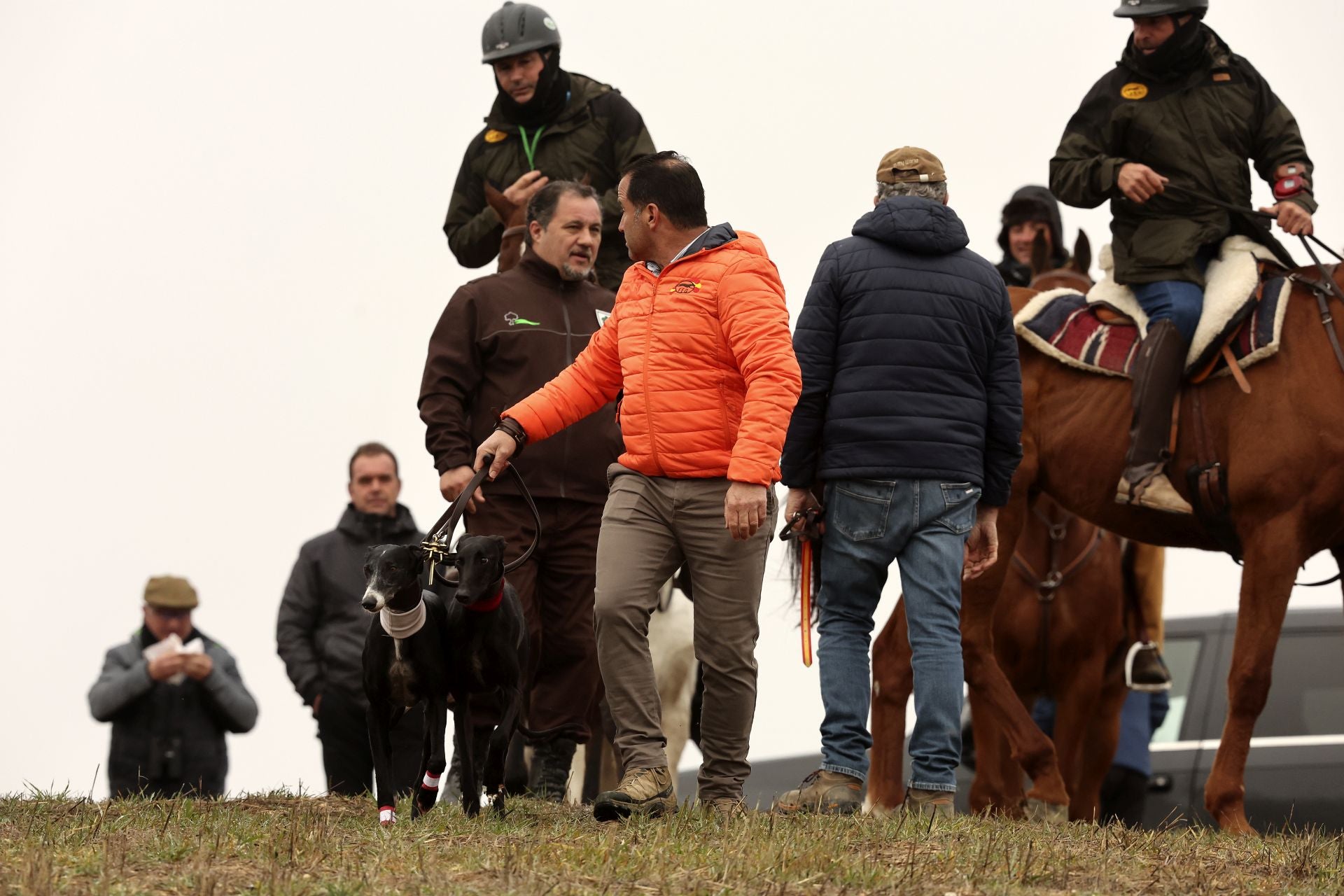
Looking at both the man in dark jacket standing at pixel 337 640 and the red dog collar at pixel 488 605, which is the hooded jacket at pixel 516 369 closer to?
the red dog collar at pixel 488 605

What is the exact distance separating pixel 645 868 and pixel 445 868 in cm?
56

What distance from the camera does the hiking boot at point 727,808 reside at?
6.80m

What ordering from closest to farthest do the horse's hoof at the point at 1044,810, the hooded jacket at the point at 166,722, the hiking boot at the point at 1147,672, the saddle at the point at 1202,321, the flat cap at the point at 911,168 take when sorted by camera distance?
the flat cap at the point at 911,168
the saddle at the point at 1202,321
the horse's hoof at the point at 1044,810
the hooded jacket at the point at 166,722
the hiking boot at the point at 1147,672

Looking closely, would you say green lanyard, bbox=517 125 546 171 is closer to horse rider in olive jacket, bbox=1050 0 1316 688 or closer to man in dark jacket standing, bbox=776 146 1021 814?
man in dark jacket standing, bbox=776 146 1021 814

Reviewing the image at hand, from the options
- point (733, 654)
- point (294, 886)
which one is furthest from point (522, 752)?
point (294, 886)

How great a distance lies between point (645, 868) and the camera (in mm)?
5566

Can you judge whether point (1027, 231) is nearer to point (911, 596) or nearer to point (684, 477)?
point (911, 596)

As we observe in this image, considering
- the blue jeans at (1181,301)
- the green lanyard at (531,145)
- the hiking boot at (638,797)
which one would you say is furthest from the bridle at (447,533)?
the blue jeans at (1181,301)

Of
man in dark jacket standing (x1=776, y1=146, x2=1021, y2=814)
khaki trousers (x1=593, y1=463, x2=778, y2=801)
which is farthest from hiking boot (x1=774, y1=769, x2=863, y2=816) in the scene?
khaki trousers (x1=593, y1=463, x2=778, y2=801)

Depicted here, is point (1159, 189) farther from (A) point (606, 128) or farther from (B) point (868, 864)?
(B) point (868, 864)

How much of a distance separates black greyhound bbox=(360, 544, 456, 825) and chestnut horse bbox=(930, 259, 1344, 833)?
3621 mm

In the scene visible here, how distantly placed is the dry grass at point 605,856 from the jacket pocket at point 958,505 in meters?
1.13

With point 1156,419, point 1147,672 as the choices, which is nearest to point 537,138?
point 1156,419

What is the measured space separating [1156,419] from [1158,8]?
6.31 ft
